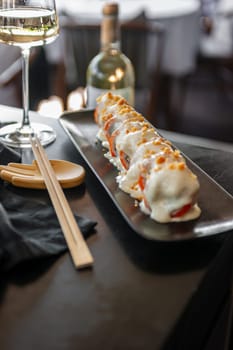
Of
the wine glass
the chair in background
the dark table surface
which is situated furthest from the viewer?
the chair in background

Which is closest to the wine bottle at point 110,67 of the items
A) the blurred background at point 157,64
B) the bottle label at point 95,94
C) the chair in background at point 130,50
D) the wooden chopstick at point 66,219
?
the bottle label at point 95,94

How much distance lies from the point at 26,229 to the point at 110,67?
0.53 meters

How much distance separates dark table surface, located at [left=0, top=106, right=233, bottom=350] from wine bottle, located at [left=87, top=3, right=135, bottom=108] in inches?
15.6

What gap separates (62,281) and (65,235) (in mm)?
53

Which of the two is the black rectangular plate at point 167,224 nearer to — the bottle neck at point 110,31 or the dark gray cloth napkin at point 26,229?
the dark gray cloth napkin at point 26,229

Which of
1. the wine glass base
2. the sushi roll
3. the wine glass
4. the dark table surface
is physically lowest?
the dark table surface

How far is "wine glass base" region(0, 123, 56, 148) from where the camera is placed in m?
0.75

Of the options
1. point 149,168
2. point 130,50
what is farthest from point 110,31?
point 130,50

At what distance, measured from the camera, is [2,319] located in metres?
0.43

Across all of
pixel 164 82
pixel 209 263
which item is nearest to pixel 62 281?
pixel 209 263

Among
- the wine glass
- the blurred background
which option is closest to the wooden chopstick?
the wine glass

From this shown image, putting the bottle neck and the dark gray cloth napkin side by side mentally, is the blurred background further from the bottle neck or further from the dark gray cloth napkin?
the dark gray cloth napkin

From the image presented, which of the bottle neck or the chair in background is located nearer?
the bottle neck

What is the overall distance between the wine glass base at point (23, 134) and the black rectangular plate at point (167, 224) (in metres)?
0.05
